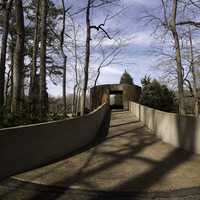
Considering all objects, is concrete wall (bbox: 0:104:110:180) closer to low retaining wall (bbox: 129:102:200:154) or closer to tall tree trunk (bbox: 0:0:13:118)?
low retaining wall (bbox: 129:102:200:154)

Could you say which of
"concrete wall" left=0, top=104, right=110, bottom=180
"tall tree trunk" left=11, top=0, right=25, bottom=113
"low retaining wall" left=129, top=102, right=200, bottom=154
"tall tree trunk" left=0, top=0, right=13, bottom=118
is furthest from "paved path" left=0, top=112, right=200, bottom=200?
"tall tree trunk" left=11, top=0, right=25, bottom=113

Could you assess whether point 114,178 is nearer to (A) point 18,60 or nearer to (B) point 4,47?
(A) point 18,60

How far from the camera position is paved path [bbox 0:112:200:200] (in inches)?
253

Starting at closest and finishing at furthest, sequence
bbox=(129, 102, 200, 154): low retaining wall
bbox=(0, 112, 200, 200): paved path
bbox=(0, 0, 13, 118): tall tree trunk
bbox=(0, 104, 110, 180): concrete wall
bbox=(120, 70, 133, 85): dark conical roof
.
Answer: bbox=(0, 112, 200, 200): paved path
bbox=(0, 104, 110, 180): concrete wall
bbox=(129, 102, 200, 154): low retaining wall
bbox=(0, 0, 13, 118): tall tree trunk
bbox=(120, 70, 133, 85): dark conical roof

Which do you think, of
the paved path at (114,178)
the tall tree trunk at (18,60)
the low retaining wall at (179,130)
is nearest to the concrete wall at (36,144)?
the paved path at (114,178)

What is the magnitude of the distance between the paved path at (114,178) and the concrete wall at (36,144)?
1.02 ft

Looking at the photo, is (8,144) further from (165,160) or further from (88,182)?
(165,160)

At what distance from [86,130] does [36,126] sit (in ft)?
16.0

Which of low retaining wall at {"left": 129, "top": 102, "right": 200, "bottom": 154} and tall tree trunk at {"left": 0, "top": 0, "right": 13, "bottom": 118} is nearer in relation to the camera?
low retaining wall at {"left": 129, "top": 102, "right": 200, "bottom": 154}

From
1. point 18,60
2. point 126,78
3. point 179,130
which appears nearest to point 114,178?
point 179,130

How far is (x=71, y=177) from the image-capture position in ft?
25.4

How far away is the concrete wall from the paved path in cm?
31

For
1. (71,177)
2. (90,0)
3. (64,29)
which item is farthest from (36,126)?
(64,29)

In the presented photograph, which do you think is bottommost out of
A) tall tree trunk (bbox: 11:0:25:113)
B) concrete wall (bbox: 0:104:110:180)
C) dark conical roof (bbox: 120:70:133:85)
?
concrete wall (bbox: 0:104:110:180)
